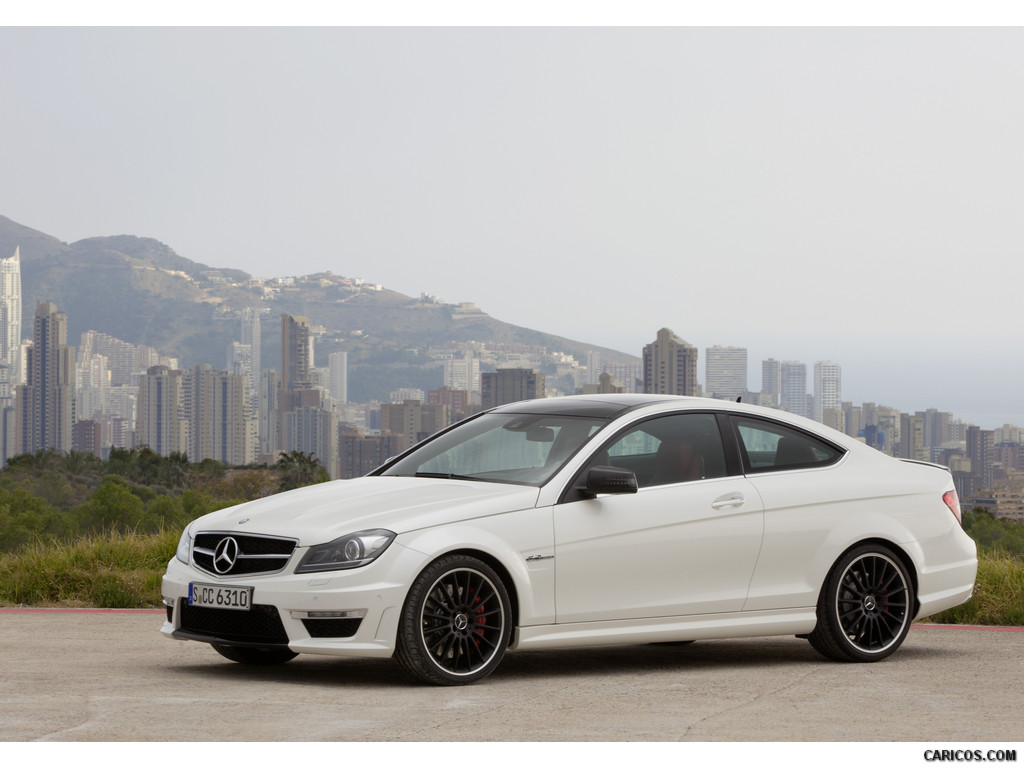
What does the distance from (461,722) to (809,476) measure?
139 inches

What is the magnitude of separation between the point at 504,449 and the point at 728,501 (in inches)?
55.9

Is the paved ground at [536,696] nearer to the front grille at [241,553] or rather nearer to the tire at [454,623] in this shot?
the tire at [454,623]

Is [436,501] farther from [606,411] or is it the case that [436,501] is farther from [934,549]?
[934,549]

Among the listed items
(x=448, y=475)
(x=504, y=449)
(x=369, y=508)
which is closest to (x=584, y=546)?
(x=504, y=449)

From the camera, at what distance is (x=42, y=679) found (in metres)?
7.93

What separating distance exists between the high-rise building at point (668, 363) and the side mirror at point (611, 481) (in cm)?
16593

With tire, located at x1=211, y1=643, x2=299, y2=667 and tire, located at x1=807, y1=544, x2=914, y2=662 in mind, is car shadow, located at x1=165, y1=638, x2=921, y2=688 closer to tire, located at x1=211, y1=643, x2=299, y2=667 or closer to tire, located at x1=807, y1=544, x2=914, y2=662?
tire, located at x1=211, y1=643, x2=299, y2=667

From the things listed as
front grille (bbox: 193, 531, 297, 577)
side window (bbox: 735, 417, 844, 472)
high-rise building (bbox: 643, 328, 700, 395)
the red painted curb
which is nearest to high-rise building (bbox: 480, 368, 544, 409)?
high-rise building (bbox: 643, 328, 700, 395)

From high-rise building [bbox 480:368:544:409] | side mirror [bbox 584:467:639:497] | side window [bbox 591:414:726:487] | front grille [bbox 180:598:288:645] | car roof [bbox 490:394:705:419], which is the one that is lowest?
front grille [bbox 180:598:288:645]

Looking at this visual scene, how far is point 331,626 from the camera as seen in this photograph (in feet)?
24.5

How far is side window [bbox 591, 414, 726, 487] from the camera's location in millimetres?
8531

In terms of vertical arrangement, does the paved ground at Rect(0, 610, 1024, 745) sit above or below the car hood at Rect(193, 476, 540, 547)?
below

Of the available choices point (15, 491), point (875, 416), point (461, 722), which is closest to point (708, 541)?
point (461, 722)

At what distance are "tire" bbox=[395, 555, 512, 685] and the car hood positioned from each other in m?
0.29
